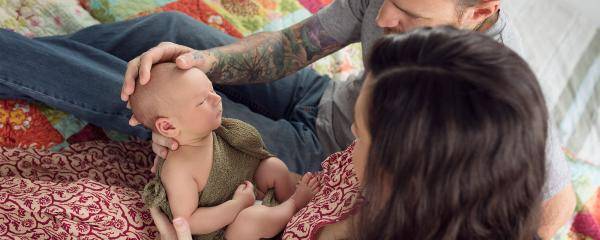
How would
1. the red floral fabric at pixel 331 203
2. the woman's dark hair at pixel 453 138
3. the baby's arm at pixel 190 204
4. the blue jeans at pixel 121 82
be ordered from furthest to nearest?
the blue jeans at pixel 121 82 → the baby's arm at pixel 190 204 → the red floral fabric at pixel 331 203 → the woman's dark hair at pixel 453 138

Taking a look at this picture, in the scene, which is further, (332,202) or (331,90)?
(331,90)

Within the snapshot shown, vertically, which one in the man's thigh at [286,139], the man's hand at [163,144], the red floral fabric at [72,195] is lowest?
the man's thigh at [286,139]

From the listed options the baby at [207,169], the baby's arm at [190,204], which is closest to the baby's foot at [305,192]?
the baby at [207,169]

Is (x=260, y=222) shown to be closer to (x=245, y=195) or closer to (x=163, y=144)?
(x=245, y=195)

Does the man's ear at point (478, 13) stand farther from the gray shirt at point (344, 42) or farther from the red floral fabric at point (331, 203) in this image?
the red floral fabric at point (331, 203)

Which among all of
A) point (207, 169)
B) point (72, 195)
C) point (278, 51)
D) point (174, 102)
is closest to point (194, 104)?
point (174, 102)

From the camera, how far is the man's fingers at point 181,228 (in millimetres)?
1020

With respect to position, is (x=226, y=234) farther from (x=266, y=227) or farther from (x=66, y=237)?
(x=66, y=237)

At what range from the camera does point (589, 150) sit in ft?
5.37

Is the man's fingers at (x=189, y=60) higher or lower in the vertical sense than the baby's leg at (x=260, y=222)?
higher

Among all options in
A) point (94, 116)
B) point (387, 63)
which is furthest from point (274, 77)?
point (387, 63)

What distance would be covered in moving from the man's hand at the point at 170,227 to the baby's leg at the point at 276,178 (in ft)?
0.70

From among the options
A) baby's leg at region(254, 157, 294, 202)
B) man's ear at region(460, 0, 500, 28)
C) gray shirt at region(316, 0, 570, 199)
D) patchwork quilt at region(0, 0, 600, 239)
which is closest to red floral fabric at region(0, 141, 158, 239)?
patchwork quilt at region(0, 0, 600, 239)

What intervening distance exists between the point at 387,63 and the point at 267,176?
52 cm
